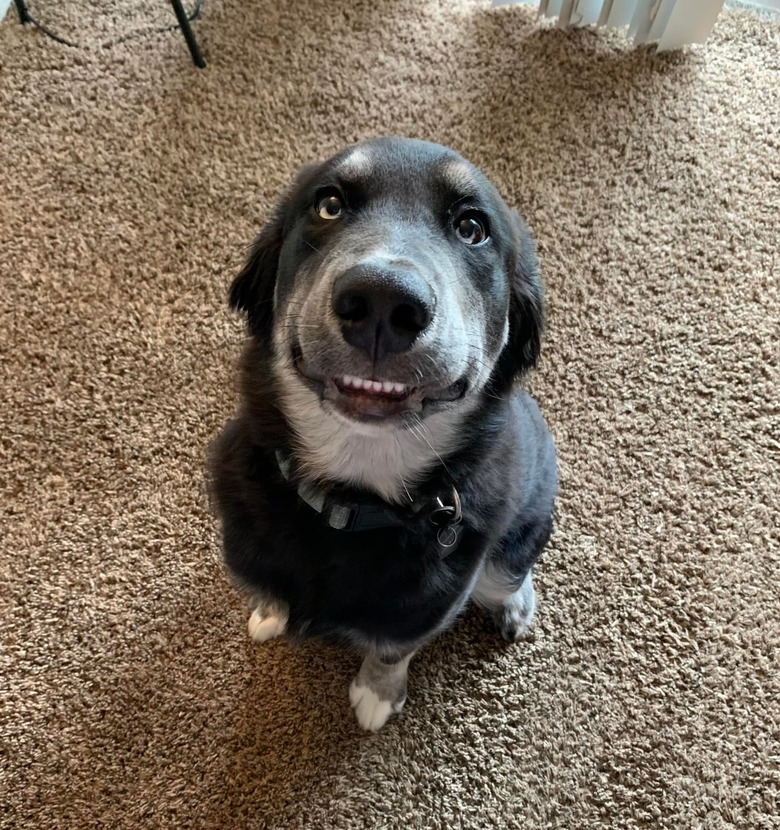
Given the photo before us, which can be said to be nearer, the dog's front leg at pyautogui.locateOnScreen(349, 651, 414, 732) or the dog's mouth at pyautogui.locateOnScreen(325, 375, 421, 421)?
the dog's mouth at pyautogui.locateOnScreen(325, 375, 421, 421)

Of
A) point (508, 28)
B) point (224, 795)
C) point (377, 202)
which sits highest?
point (377, 202)

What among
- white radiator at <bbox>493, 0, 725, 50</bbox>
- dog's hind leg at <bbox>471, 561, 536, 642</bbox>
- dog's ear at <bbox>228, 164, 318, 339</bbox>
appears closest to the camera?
dog's ear at <bbox>228, 164, 318, 339</bbox>

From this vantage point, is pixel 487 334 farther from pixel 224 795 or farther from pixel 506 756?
pixel 224 795

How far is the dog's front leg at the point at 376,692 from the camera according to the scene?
1.80m

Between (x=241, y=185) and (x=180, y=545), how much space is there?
1311 mm

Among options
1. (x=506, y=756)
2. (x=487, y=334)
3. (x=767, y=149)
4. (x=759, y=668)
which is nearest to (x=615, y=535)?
(x=759, y=668)

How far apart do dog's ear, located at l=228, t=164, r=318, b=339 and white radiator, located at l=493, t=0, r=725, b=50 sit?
→ 2017 millimetres

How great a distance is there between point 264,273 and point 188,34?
1777mm

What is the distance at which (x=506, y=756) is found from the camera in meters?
1.91

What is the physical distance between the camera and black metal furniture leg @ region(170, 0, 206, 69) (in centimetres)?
278

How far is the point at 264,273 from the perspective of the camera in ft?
5.19

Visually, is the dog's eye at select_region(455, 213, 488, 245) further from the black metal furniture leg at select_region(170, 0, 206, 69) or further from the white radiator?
the white radiator

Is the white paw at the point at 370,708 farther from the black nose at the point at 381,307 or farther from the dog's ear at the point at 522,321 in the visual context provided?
A: the black nose at the point at 381,307

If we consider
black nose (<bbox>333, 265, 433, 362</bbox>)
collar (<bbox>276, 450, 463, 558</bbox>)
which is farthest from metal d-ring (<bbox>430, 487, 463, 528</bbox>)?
black nose (<bbox>333, 265, 433, 362</bbox>)
